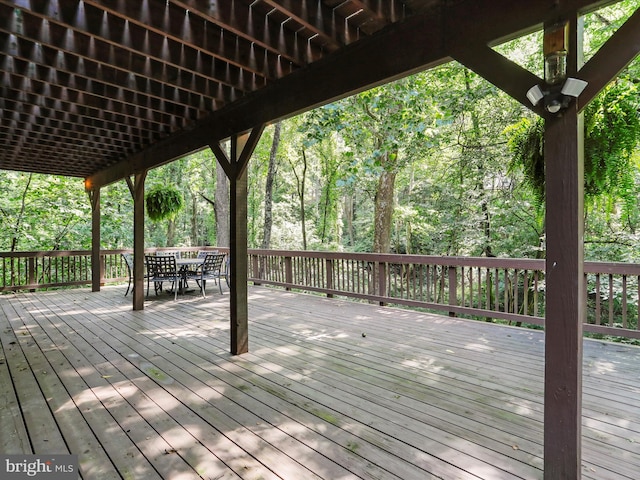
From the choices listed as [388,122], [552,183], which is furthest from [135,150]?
[552,183]

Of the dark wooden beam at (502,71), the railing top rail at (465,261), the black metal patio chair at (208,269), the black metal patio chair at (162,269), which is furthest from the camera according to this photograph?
the black metal patio chair at (208,269)

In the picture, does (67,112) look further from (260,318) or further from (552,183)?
(552,183)

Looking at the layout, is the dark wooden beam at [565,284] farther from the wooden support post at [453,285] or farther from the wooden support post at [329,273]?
the wooden support post at [329,273]

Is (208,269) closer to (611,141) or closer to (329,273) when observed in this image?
(329,273)

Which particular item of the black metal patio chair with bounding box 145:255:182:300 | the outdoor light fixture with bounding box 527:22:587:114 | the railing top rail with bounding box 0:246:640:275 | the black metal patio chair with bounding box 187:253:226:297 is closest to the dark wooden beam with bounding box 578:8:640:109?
the outdoor light fixture with bounding box 527:22:587:114

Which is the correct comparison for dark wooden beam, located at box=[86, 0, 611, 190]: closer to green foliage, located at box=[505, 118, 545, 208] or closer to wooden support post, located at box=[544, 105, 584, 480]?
wooden support post, located at box=[544, 105, 584, 480]

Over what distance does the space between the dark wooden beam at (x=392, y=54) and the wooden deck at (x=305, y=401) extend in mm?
2278

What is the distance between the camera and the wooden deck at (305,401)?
6.39 ft

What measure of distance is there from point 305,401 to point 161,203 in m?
6.34

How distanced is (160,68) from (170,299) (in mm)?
4877

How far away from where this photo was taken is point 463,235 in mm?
9289

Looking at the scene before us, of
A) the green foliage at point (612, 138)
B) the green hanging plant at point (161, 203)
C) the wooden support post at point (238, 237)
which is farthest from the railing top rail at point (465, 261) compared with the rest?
the wooden support post at point (238, 237)

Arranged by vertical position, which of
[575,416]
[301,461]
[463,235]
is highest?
[463,235]

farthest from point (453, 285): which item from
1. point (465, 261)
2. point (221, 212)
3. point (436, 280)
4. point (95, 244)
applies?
point (221, 212)
